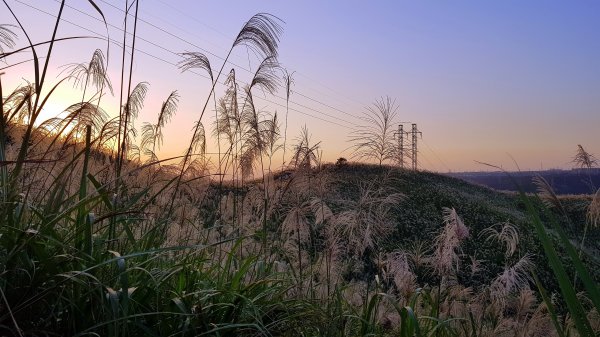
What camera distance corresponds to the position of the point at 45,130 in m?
3.77

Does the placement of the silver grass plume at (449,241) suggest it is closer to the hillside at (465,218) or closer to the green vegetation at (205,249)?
the green vegetation at (205,249)

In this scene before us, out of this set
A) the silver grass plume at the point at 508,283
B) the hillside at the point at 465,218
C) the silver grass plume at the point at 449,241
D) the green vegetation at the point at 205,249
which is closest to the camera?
the green vegetation at the point at 205,249

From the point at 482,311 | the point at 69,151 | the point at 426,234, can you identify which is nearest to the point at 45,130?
the point at 69,151

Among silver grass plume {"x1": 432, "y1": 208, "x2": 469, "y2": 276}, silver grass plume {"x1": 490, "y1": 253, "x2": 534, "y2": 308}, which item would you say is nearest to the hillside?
silver grass plume {"x1": 490, "y1": 253, "x2": 534, "y2": 308}

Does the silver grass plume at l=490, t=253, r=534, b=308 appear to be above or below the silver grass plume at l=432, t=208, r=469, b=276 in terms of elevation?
below

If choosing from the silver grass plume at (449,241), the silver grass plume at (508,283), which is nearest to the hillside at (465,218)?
the silver grass plume at (508,283)

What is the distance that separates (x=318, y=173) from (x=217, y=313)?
171cm

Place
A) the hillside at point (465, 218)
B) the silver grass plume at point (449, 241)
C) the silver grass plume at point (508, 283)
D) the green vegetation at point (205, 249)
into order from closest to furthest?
the green vegetation at point (205, 249)
the silver grass plume at point (449, 241)
the silver grass plume at point (508, 283)
the hillside at point (465, 218)

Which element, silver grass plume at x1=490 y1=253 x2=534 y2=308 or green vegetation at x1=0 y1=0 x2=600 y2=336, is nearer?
green vegetation at x1=0 y1=0 x2=600 y2=336

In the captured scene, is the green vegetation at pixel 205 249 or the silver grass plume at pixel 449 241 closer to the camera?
the green vegetation at pixel 205 249

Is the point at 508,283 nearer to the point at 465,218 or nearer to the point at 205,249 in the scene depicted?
the point at 205,249

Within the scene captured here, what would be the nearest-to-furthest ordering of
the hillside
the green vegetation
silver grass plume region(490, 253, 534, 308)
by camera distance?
1. the green vegetation
2. silver grass plume region(490, 253, 534, 308)
3. the hillside

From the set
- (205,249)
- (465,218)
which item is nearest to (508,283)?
(205,249)

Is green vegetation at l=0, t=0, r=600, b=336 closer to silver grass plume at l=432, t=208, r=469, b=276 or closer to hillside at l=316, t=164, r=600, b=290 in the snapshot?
silver grass plume at l=432, t=208, r=469, b=276
